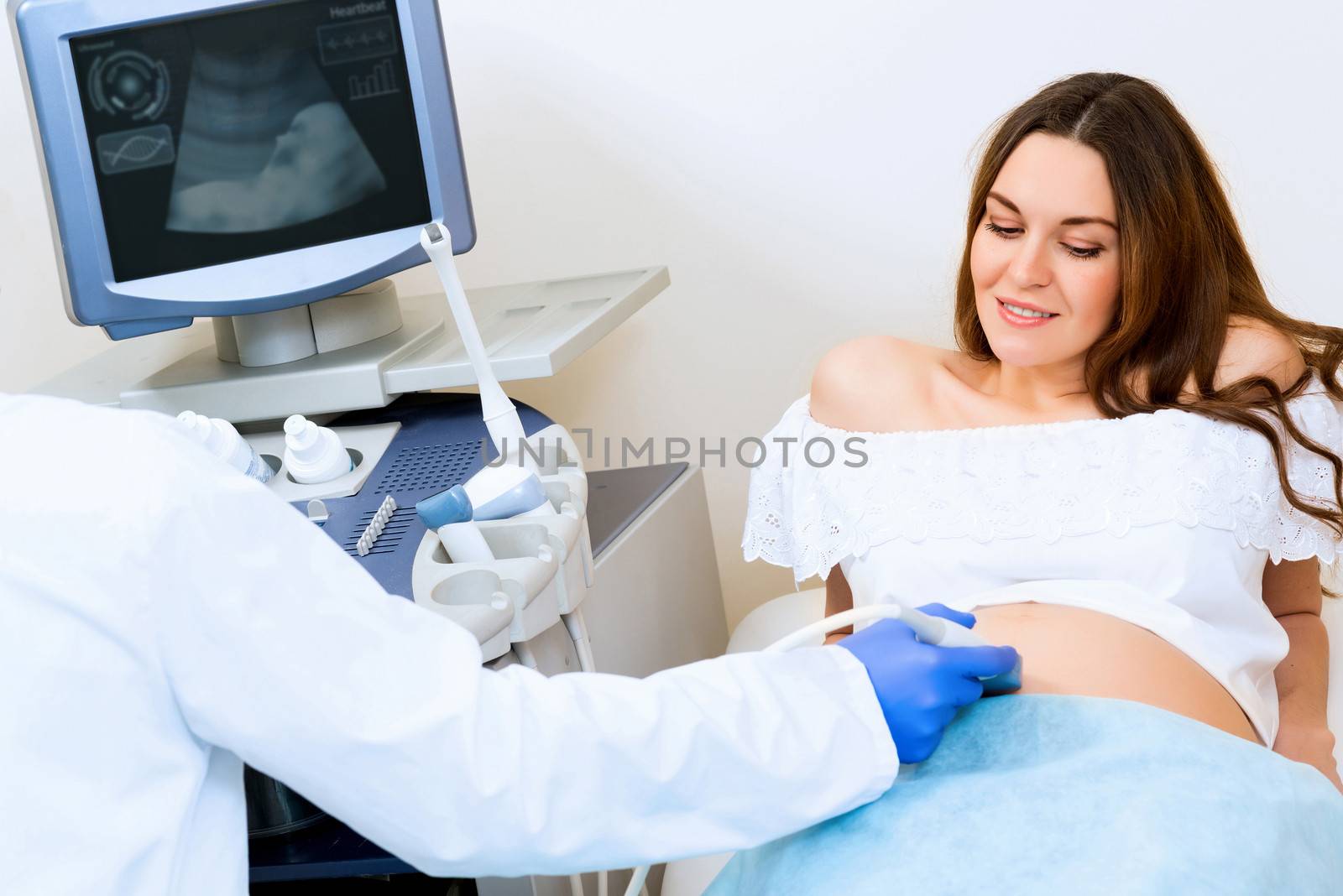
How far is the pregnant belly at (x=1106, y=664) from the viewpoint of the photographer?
1.17 meters

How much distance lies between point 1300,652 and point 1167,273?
1.53 feet

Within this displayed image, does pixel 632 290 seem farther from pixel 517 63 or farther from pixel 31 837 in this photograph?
pixel 31 837

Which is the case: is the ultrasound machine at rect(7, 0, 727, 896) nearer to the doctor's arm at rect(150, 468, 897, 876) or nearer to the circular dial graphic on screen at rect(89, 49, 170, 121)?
the circular dial graphic on screen at rect(89, 49, 170, 121)

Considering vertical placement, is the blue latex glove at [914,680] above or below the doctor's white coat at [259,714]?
below

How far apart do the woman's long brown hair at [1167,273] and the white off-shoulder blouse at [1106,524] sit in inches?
1.0

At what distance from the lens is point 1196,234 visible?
1357 millimetres

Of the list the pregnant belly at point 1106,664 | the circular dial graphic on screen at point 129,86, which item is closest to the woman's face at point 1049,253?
the pregnant belly at point 1106,664

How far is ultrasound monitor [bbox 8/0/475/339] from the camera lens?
1.44 metres

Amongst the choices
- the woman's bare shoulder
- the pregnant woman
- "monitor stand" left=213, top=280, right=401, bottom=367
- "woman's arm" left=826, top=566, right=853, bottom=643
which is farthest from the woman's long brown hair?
"monitor stand" left=213, top=280, right=401, bottom=367

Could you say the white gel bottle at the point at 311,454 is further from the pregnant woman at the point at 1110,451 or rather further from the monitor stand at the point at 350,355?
the pregnant woman at the point at 1110,451

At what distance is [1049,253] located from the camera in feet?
4.43

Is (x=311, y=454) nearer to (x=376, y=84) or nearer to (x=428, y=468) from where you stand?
(x=428, y=468)

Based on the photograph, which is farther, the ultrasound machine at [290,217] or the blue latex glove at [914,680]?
the ultrasound machine at [290,217]

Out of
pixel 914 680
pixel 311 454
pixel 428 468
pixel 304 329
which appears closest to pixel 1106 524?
pixel 914 680
